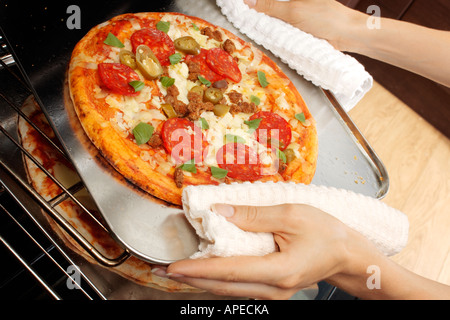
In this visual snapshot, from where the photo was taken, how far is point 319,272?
3.42ft

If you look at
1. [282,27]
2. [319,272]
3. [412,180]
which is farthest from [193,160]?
[412,180]

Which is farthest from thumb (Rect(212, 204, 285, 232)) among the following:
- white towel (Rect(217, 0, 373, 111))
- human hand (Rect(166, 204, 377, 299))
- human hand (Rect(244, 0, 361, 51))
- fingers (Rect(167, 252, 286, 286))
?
human hand (Rect(244, 0, 361, 51))

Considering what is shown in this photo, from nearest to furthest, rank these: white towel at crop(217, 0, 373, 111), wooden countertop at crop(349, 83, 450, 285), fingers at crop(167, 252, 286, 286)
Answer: fingers at crop(167, 252, 286, 286) < white towel at crop(217, 0, 373, 111) < wooden countertop at crop(349, 83, 450, 285)

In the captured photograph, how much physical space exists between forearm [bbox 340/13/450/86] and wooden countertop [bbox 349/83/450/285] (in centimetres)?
97

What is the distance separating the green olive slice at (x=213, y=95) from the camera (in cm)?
153

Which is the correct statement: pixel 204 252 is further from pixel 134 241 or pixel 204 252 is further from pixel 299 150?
pixel 299 150

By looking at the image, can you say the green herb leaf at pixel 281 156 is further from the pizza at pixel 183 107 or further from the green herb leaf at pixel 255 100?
the green herb leaf at pixel 255 100

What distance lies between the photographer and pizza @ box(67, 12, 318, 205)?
127cm

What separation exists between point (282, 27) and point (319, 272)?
4.28 ft

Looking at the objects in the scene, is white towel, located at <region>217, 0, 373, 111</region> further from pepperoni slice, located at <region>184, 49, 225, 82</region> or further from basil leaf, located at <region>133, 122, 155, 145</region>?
basil leaf, located at <region>133, 122, 155, 145</region>

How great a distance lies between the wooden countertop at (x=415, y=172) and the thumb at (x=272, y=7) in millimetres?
1342

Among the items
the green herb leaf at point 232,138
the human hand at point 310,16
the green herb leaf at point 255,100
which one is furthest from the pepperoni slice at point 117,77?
the human hand at point 310,16

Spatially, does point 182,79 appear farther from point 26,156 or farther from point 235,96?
point 26,156

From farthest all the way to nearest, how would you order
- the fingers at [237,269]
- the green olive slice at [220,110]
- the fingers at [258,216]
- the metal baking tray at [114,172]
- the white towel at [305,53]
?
1. the white towel at [305,53]
2. the green olive slice at [220,110]
3. the metal baking tray at [114,172]
4. the fingers at [258,216]
5. the fingers at [237,269]
